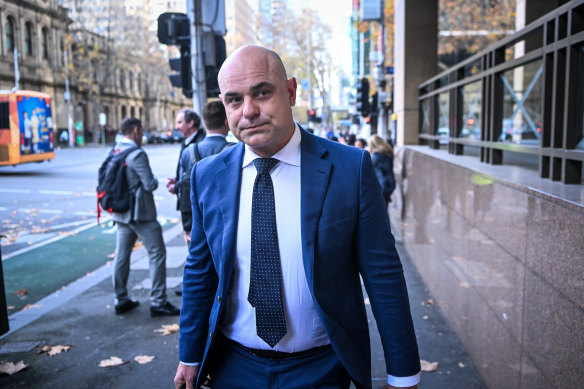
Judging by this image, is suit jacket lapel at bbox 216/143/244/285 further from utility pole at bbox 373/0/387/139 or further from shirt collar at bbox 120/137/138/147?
utility pole at bbox 373/0/387/139

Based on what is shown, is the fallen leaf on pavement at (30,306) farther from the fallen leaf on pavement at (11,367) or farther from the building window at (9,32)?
the building window at (9,32)

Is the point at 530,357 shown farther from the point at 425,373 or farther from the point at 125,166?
the point at 125,166

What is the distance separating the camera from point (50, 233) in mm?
10828

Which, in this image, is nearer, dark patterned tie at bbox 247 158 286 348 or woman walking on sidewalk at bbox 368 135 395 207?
dark patterned tie at bbox 247 158 286 348

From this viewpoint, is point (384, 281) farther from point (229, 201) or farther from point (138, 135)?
point (138, 135)

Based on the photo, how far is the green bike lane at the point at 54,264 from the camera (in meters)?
6.99

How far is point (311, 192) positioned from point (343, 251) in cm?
25

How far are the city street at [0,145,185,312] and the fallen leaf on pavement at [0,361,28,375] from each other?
1767 millimetres

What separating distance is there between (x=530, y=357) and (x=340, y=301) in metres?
1.71

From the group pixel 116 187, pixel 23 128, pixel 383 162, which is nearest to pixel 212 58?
pixel 383 162

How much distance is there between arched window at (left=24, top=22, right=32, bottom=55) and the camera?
47.3 meters

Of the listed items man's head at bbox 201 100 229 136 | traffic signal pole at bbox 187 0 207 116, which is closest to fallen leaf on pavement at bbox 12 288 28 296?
man's head at bbox 201 100 229 136

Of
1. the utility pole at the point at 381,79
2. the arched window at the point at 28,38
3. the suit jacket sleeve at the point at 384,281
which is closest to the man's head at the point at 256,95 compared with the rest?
the suit jacket sleeve at the point at 384,281

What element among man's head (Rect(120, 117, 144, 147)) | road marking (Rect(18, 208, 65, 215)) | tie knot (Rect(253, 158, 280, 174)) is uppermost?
man's head (Rect(120, 117, 144, 147))
